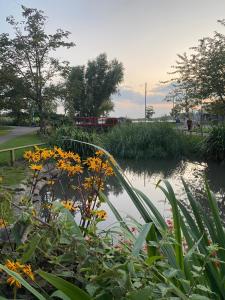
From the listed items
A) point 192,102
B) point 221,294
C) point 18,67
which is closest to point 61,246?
point 221,294

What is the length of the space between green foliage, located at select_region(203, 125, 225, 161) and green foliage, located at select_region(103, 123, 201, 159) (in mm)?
547

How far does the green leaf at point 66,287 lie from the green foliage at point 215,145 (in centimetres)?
1573

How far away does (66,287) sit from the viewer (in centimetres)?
108

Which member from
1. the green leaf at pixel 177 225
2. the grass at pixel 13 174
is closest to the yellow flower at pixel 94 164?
the green leaf at pixel 177 225

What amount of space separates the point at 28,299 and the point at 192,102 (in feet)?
69.5

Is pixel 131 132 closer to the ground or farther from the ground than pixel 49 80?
closer to the ground

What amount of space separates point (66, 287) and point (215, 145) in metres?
16.1

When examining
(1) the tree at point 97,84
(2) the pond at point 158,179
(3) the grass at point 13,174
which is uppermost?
(1) the tree at point 97,84

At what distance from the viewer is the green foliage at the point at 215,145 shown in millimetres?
A: 16438

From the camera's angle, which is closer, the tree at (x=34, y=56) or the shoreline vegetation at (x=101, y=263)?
the shoreline vegetation at (x=101, y=263)

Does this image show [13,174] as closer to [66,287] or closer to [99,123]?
[66,287]

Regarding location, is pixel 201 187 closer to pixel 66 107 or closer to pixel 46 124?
pixel 46 124

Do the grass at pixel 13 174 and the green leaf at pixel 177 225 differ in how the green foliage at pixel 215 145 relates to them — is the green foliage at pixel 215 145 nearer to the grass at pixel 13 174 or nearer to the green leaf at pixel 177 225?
the grass at pixel 13 174

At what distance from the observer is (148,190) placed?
9.73 metres
